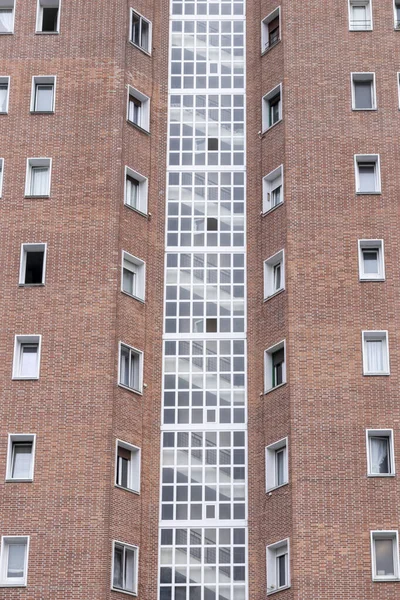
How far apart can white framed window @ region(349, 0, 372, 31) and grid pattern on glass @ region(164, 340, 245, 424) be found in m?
15.6

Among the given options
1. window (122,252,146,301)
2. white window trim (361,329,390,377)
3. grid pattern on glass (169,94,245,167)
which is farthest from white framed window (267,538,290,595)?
grid pattern on glass (169,94,245,167)

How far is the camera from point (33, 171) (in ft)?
184

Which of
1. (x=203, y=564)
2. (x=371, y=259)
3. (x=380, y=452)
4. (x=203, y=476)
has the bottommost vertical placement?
(x=203, y=564)

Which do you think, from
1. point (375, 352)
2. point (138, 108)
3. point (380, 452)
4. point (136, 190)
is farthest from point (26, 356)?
point (380, 452)

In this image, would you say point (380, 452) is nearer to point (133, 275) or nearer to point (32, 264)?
point (133, 275)

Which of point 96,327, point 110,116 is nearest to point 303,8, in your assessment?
point 110,116

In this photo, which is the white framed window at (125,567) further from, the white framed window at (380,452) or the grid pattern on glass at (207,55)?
the grid pattern on glass at (207,55)

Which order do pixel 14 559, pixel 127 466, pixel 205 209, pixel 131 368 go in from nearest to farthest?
pixel 14 559
pixel 127 466
pixel 131 368
pixel 205 209

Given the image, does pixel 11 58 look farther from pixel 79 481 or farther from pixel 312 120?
pixel 79 481

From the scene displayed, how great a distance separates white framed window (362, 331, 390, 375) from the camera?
5106 cm

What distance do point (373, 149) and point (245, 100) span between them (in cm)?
765

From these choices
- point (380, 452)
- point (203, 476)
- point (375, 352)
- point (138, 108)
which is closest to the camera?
point (380, 452)

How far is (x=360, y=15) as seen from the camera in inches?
2306

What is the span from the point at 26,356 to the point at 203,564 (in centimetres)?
1104
